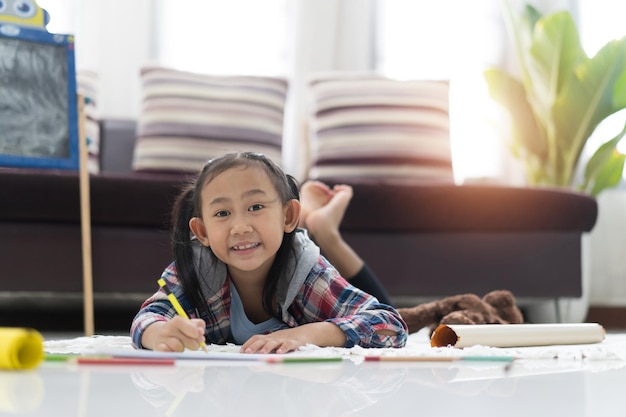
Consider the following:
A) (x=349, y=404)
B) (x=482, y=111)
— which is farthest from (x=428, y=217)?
(x=349, y=404)

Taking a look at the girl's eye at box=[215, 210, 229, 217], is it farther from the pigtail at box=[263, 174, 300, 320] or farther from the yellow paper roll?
the yellow paper roll

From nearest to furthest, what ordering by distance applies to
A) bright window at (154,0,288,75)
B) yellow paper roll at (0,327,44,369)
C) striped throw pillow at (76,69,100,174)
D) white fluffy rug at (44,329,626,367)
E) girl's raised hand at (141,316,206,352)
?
yellow paper roll at (0,327,44,369), girl's raised hand at (141,316,206,352), white fluffy rug at (44,329,626,367), striped throw pillow at (76,69,100,174), bright window at (154,0,288,75)

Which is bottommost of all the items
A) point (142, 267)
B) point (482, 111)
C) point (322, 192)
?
point (142, 267)

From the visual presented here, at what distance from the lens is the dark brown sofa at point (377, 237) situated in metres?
2.29

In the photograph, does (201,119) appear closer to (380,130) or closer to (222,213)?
(380,130)

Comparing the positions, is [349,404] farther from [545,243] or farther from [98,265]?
[545,243]

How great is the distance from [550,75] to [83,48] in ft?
6.39

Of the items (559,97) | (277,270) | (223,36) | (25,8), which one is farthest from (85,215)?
(559,97)

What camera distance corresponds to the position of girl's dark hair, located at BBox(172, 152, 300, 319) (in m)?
1.38

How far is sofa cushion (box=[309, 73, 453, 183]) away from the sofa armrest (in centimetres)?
72

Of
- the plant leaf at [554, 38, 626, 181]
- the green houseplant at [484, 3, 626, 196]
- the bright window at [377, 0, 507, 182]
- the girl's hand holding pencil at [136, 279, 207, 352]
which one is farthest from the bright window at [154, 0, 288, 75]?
the girl's hand holding pencil at [136, 279, 207, 352]

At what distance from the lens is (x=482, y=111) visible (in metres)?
3.68

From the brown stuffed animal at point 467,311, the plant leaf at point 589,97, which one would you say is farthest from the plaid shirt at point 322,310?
the plant leaf at point 589,97

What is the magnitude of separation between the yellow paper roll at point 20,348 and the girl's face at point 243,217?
0.44 metres
